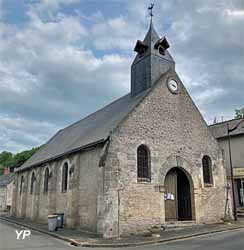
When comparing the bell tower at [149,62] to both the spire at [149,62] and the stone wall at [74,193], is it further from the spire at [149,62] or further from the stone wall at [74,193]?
the stone wall at [74,193]

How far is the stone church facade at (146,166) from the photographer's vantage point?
1391 cm

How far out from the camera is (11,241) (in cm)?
1252

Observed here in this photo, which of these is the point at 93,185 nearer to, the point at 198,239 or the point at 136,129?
the point at 136,129

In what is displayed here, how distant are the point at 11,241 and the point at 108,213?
4401 millimetres

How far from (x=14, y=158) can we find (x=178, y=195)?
188ft

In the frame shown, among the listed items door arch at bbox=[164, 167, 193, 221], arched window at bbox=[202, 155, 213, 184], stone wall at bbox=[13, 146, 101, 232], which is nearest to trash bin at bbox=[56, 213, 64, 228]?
stone wall at bbox=[13, 146, 101, 232]

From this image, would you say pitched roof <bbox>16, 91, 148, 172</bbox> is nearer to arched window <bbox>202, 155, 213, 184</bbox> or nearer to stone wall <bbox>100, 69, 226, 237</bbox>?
stone wall <bbox>100, 69, 226, 237</bbox>

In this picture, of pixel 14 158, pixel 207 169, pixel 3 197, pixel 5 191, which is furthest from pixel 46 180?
pixel 14 158

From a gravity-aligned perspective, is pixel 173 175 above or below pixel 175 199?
above

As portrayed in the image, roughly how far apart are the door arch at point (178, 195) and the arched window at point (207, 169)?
1518mm

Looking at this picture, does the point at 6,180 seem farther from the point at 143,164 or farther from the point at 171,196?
the point at 143,164

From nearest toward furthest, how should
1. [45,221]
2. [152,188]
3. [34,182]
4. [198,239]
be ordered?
[198,239] → [152,188] → [45,221] → [34,182]

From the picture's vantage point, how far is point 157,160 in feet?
51.5

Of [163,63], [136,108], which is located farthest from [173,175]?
[163,63]
